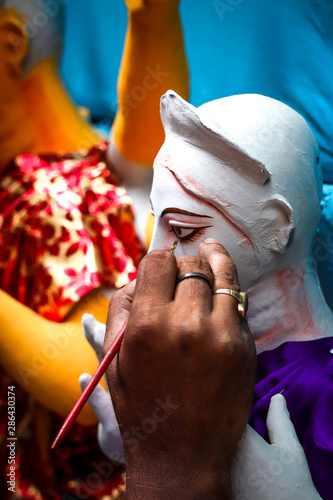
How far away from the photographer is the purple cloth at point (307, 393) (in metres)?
0.81

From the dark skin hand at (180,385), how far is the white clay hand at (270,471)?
3 centimetres

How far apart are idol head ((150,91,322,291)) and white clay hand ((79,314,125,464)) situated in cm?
22

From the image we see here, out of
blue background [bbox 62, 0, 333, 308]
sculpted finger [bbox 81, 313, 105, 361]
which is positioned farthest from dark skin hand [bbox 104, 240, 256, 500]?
blue background [bbox 62, 0, 333, 308]

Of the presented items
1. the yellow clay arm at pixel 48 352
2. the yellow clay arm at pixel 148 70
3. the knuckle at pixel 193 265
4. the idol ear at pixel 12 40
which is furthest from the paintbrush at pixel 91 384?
the idol ear at pixel 12 40

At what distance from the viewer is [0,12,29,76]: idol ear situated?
5.26 ft

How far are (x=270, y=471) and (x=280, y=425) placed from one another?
61 mm

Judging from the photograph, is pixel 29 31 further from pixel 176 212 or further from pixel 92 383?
pixel 92 383

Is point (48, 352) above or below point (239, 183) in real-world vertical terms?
below

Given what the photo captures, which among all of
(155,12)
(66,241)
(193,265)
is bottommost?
(66,241)

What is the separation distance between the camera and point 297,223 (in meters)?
0.94

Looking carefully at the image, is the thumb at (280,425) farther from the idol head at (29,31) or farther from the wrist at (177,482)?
the idol head at (29,31)

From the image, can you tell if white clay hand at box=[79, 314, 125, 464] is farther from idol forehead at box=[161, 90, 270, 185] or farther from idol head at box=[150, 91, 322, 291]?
Result: idol forehead at box=[161, 90, 270, 185]

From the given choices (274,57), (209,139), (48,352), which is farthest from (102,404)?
(274,57)

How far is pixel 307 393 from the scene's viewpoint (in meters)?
0.87
